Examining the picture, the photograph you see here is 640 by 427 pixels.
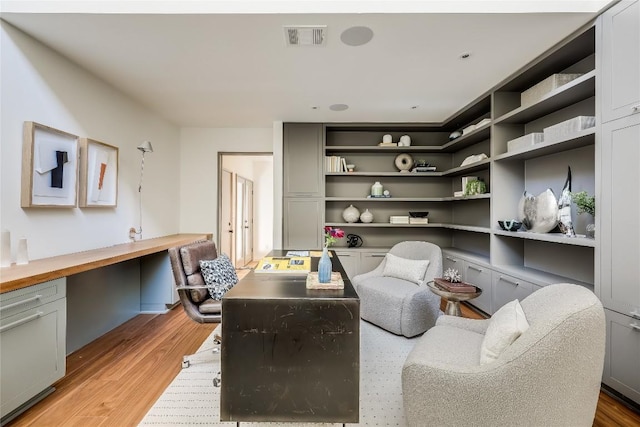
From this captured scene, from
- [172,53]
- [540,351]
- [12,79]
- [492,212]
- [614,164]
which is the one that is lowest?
[540,351]

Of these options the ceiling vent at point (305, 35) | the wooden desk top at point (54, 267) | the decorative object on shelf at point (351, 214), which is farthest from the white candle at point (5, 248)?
the decorative object on shelf at point (351, 214)

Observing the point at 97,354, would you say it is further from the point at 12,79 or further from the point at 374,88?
the point at 374,88

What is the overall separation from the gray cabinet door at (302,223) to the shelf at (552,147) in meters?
2.38

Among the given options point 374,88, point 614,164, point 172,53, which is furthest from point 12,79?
point 614,164

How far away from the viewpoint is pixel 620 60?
1.81m

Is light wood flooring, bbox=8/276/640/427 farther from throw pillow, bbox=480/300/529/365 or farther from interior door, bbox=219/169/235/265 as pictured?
interior door, bbox=219/169/235/265

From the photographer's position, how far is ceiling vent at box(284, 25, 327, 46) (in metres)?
2.05

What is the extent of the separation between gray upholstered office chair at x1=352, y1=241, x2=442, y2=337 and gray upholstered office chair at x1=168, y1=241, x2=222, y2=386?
1.54 meters

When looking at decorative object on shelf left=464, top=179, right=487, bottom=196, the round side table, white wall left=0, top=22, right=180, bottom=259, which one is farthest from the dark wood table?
decorative object on shelf left=464, top=179, right=487, bottom=196

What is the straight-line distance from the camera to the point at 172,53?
2.38 metres

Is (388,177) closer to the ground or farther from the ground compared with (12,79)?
closer to the ground

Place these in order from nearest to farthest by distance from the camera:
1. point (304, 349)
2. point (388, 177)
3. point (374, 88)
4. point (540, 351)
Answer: point (540, 351)
point (304, 349)
point (374, 88)
point (388, 177)

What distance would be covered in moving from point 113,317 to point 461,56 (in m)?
4.25

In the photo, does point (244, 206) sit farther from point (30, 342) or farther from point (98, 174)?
point (30, 342)
